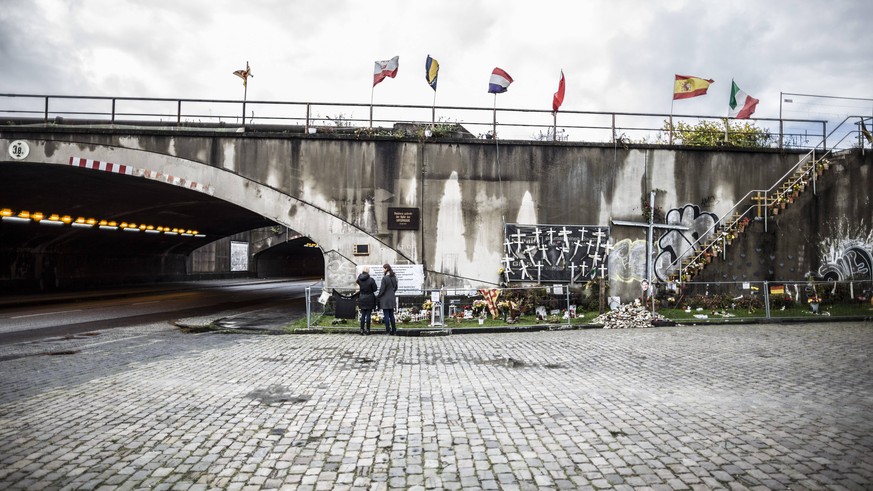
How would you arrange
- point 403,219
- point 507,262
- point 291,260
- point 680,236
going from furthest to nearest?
point 291,260
point 680,236
point 507,262
point 403,219

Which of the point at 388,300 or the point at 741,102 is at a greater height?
the point at 741,102

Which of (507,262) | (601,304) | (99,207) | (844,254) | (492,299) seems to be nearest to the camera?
(492,299)

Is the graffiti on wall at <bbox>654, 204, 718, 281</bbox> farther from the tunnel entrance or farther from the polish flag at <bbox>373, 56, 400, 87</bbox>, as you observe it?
the tunnel entrance

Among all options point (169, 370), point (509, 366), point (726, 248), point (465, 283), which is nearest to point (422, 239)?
point (465, 283)

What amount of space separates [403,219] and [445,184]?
2020 mm

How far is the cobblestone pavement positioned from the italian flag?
1123 centimetres

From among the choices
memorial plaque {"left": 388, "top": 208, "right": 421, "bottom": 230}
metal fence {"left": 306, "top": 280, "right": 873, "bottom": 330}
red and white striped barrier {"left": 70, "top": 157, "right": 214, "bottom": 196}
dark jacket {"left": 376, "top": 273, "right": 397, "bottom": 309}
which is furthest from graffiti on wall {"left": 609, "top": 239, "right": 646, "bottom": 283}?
red and white striped barrier {"left": 70, "top": 157, "right": 214, "bottom": 196}

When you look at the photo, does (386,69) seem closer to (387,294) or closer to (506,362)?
(387,294)

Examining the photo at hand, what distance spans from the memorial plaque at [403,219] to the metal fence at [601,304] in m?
2.48

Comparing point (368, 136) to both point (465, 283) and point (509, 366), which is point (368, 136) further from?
point (509, 366)

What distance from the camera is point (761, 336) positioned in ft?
40.7

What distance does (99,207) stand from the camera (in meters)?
23.8

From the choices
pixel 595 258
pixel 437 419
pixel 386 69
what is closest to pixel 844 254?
pixel 595 258

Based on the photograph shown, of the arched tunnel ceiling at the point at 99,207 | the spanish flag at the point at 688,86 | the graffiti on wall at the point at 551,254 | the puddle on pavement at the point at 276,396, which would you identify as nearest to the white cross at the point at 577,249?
the graffiti on wall at the point at 551,254
